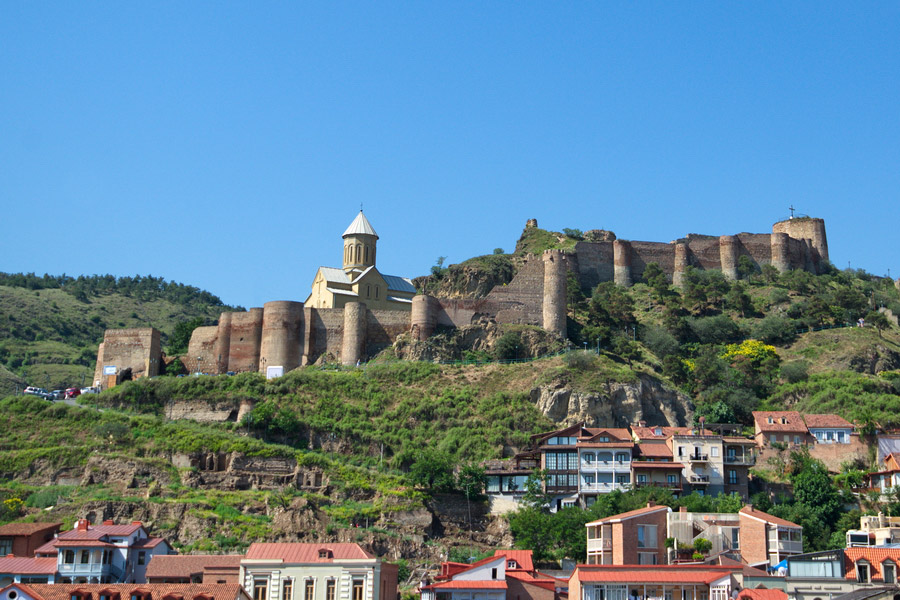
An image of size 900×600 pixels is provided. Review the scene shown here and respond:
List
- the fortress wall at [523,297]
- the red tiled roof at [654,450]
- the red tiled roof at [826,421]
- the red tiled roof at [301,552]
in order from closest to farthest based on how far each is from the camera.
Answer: the red tiled roof at [301,552], the red tiled roof at [654,450], the red tiled roof at [826,421], the fortress wall at [523,297]

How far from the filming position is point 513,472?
2336 inches

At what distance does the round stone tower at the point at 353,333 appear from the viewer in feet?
245

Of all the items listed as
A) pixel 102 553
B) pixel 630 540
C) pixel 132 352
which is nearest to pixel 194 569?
pixel 102 553

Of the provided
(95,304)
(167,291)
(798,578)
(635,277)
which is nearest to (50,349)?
(95,304)

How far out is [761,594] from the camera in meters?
39.2

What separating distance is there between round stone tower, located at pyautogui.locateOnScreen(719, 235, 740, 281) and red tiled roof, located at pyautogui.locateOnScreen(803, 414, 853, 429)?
3152 cm

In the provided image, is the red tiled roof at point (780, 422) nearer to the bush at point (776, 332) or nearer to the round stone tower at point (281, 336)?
the bush at point (776, 332)

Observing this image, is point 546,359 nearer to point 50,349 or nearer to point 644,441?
point 644,441

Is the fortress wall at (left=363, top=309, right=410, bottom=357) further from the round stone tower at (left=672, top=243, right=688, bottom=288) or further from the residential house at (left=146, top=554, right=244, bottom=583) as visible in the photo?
the residential house at (left=146, top=554, right=244, bottom=583)

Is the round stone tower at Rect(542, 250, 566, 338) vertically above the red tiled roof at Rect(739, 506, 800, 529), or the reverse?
the round stone tower at Rect(542, 250, 566, 338)

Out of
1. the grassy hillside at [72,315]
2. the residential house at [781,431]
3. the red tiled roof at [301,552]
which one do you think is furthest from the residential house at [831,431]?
the grassy hillside at [72,315]

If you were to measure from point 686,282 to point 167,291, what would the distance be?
275 feet

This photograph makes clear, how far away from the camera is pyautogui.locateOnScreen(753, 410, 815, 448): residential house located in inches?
2459

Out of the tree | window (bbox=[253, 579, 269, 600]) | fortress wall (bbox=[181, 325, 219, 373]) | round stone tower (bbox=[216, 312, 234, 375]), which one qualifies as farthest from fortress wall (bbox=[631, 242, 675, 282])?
window (bbox=[253, 579, 269, 600])
